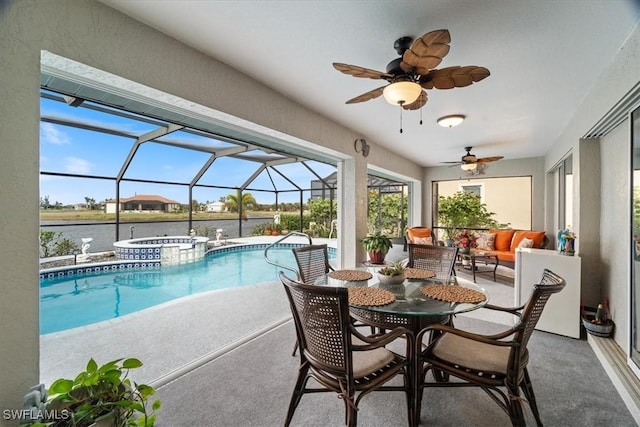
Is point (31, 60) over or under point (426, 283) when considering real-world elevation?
over

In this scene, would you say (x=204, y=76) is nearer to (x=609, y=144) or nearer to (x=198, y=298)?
(x=198, y=298)

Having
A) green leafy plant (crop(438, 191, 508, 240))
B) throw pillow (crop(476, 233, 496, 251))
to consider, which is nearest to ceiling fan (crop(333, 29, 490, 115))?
throw pillow (crop(476, 233, 496, 251))

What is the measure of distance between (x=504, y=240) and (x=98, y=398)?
7146 millimetres

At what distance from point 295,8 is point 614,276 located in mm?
3579

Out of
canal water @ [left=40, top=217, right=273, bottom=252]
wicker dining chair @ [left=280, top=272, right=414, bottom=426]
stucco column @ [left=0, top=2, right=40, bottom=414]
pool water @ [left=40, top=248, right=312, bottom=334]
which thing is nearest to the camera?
stucco column @ [left=0, top=2, right=40, bottom=414]

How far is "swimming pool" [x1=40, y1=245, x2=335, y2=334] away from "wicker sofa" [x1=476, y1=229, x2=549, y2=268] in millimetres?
4721

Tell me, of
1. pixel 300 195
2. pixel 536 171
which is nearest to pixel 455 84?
pixel 536 171

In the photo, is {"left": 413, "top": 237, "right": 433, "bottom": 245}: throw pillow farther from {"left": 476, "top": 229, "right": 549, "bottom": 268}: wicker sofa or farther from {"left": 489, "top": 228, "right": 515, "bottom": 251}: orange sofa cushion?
{"left": 489, "top": 228, "right": 515, "bottom": 251}: orange sofa cushion

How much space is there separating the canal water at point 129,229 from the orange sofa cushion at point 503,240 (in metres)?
7.95

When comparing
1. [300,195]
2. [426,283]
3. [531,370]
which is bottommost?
[531,370]

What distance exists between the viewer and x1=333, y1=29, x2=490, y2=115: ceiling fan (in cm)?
164

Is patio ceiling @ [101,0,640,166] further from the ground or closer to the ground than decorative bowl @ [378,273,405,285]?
further from the ground

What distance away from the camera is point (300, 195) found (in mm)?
10445

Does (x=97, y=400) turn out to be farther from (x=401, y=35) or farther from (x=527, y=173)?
(x=527, y=173)
